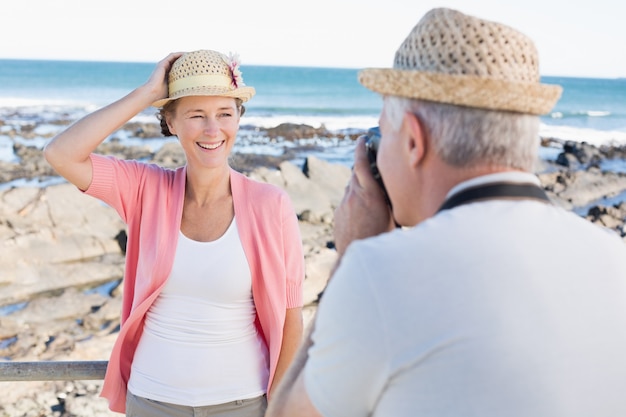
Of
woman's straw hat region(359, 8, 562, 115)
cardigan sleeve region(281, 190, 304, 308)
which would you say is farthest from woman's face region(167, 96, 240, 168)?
woman's straw hat region(359, 8, 562, 115)

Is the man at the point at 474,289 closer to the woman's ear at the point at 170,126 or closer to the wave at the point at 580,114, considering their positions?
the woman's ear at the point at 170,126

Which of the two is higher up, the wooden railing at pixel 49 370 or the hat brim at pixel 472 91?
the hat brim at pixel 472 91

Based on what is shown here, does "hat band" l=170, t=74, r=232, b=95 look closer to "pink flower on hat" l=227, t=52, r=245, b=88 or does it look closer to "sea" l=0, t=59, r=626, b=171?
"pink flower on hat" l=227, t=52, r=245, b=88

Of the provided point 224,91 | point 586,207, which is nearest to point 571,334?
point 224,91

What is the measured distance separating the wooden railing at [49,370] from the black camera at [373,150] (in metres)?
1.45

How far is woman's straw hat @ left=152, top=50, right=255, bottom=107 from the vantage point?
2.51m

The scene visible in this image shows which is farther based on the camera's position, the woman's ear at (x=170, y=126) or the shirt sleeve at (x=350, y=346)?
the woman's ear at (x=170, y=126)

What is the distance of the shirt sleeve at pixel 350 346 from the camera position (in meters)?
1.06

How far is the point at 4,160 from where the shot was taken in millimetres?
18578

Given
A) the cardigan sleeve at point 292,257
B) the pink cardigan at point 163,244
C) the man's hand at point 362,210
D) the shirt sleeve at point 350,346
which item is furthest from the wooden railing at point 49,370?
the shirt sleeve at point 350,346

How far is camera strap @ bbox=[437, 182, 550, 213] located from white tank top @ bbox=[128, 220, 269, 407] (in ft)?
4.38

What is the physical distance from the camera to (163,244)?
7.82ft

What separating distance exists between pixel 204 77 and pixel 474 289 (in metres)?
1.72

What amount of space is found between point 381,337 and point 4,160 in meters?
19.5
